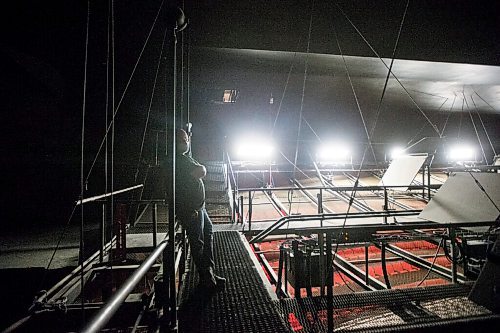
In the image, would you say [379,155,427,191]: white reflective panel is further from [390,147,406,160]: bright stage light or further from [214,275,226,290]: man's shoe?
[214,275,226,290]: man's shoe

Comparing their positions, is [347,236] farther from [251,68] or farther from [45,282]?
[45,282]

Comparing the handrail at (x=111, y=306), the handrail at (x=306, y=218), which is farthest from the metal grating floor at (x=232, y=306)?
the handrail at (x=111, y=306)

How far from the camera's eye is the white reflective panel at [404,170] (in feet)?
25.2

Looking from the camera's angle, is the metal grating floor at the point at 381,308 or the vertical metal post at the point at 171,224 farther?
the metal grating floor at the point at 381,308

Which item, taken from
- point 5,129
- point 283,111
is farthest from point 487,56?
point 5,129

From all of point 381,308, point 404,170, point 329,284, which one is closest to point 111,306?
point 329,284

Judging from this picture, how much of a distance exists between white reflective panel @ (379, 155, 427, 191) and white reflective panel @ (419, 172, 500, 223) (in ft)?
5.45

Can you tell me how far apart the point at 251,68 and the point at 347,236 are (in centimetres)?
443

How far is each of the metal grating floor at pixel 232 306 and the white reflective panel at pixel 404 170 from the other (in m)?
5.68

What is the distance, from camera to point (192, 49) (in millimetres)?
5430

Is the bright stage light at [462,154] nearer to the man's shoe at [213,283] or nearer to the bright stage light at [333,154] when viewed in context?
the bright stage light at [333,154]

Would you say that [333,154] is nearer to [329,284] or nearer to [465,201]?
[465,201]

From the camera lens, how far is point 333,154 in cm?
1348

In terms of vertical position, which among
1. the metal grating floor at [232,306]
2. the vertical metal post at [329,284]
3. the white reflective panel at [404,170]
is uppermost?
the white reflective panel at [404,170]
